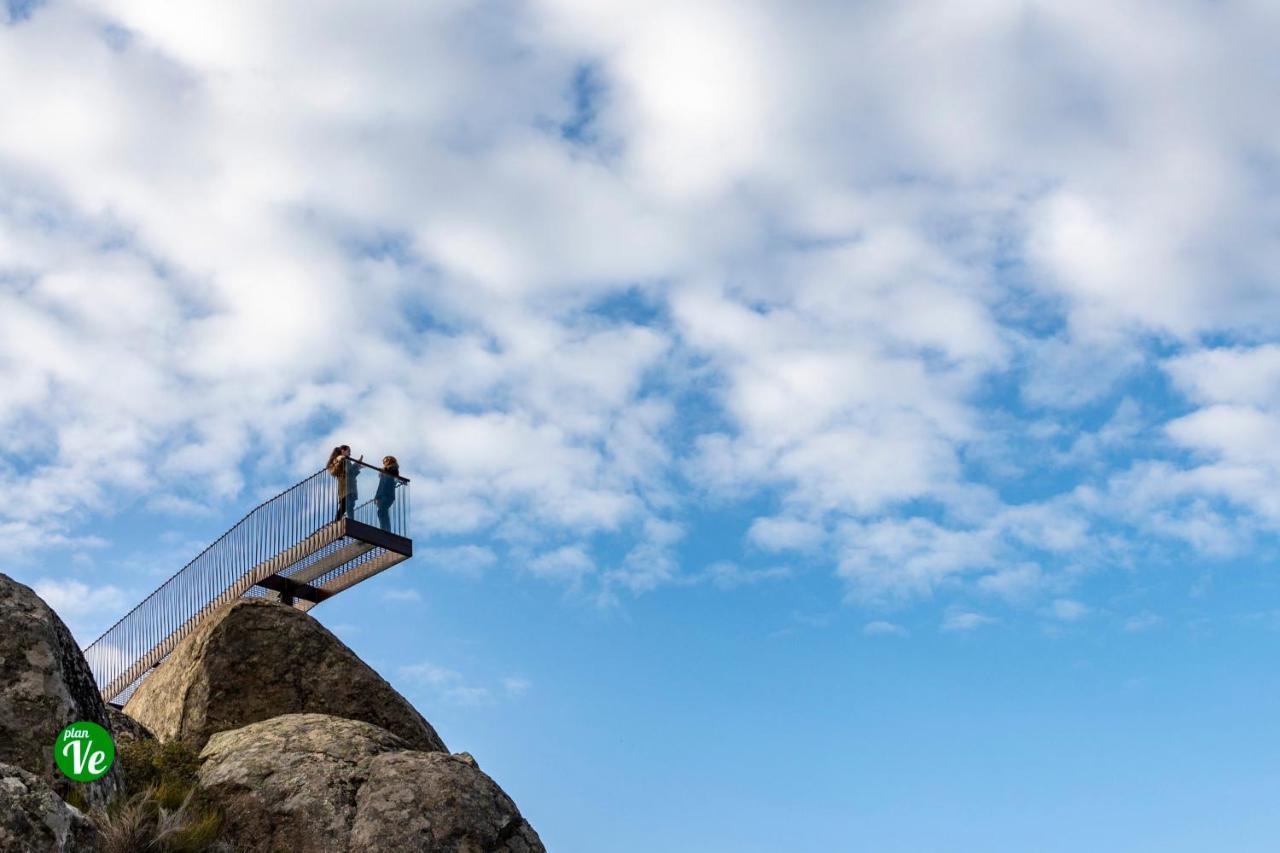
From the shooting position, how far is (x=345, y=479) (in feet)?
95.2

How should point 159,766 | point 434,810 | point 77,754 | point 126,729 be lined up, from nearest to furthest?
point 77,754, point 434,810, point 159,766, point 126,729

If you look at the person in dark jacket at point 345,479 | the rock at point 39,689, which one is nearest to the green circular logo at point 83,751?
the rock at point 39,689

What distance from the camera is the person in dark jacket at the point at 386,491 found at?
94.9ft

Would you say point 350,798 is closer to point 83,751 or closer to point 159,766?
point 159,766

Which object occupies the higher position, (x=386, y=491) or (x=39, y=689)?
(x=386, y=491)

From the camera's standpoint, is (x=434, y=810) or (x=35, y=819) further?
(x=434, y=810)

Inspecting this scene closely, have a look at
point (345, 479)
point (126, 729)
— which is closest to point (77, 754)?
point (126, 729)

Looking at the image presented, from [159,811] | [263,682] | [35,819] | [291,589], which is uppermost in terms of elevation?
[291,589]

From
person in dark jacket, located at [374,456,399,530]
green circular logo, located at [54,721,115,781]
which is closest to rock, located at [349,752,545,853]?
green circular logo, located at [54,721,115,781]

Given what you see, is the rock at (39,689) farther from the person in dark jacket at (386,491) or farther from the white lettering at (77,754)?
the person in dark jacket at (386,491)

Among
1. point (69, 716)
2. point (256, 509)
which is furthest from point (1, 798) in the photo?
point (256, 509)

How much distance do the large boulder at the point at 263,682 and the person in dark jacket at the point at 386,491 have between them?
224 inches

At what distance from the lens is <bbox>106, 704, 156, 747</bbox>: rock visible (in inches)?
787

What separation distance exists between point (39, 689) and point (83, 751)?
3.79 ft
